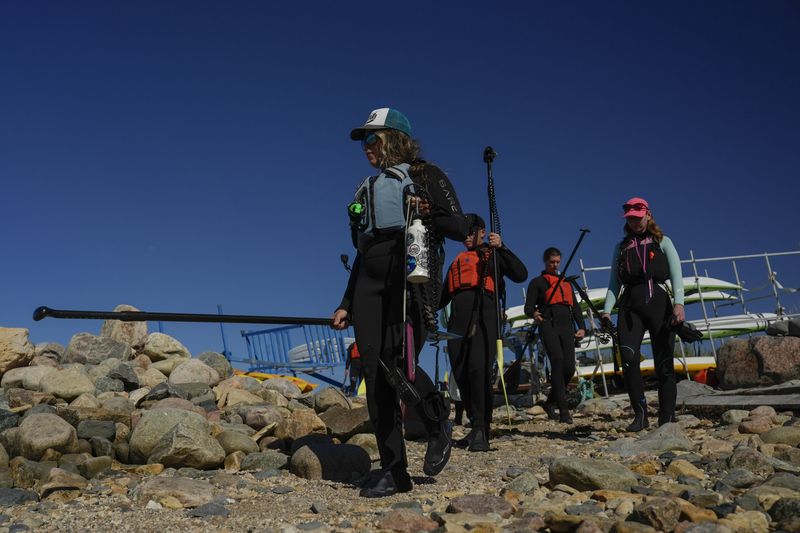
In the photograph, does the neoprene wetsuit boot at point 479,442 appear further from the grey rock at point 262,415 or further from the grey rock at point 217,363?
the grey rock at point 217,363

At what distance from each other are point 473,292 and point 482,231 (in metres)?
0.71

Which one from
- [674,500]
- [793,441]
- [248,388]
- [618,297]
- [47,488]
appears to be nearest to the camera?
[674,500]

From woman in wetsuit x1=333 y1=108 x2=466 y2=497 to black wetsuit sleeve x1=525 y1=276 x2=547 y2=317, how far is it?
436cm

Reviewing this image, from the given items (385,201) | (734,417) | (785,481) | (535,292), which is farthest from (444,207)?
(535,292)

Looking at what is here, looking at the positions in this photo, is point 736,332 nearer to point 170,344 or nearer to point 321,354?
point 321,354

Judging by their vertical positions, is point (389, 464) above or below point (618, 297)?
below

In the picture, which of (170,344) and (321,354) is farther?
(321,354)

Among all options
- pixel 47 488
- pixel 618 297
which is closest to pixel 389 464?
pixel 47 488

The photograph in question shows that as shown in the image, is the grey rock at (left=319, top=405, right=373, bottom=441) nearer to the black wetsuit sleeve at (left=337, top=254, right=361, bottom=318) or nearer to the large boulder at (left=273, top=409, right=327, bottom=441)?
the large boulder at (left=273, top=409, right=327, bottom=441)

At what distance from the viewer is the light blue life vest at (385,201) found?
417 cm

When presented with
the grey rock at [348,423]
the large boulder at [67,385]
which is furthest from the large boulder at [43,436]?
the grey rock at [348,423]

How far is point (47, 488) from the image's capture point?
475 centimetres

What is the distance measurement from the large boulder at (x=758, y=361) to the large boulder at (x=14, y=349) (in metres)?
10.00

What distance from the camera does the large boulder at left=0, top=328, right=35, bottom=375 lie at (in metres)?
9.70
